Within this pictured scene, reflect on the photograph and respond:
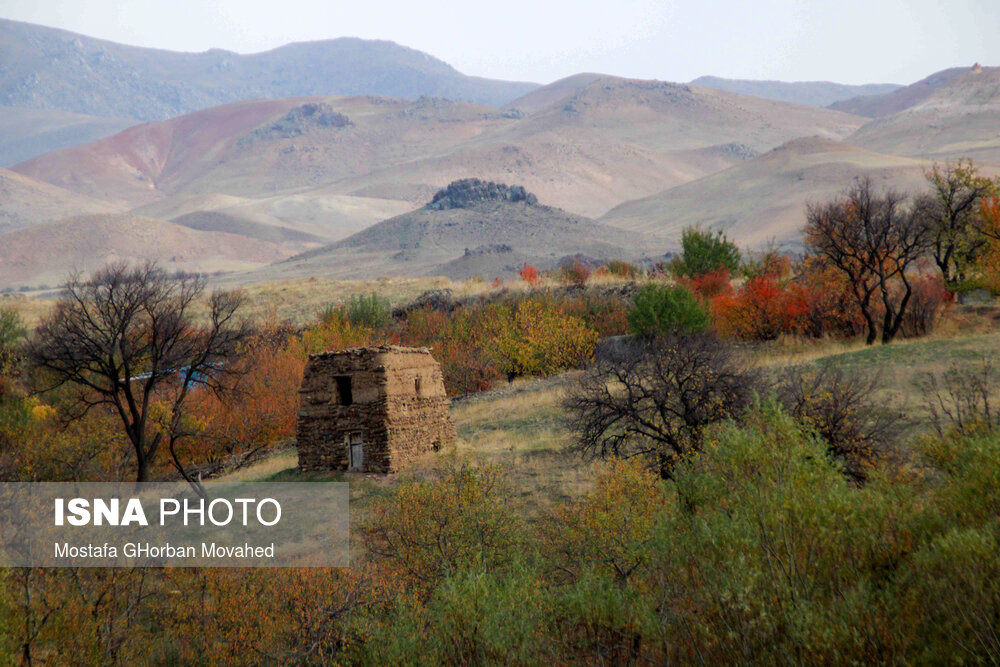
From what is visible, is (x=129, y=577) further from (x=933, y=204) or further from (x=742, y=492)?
(x=933, y=204)

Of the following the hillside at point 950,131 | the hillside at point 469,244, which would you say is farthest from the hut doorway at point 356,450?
the hillside at point 950,131

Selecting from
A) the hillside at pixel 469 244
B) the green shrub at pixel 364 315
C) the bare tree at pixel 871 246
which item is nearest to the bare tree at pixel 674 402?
the bare tree at pixel 871 246

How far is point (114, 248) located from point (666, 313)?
13337cm

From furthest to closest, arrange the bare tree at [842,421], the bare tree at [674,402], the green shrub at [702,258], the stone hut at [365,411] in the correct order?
the green shrub at [702,258], the stone hut at [365,411], the bare tree at [674,402], the bare tree at [842,421]

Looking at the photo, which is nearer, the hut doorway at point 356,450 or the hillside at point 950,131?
the hut doorway at point 356,450

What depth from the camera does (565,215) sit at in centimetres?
12862

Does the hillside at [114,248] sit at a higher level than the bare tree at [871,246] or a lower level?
lower

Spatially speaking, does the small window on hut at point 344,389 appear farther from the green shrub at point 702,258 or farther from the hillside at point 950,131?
the hillside at point 950,131

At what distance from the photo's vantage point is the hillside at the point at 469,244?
10325 centimetres

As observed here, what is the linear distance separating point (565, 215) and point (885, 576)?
121 metres

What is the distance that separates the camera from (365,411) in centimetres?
2345

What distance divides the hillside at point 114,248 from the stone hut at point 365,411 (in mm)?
126121

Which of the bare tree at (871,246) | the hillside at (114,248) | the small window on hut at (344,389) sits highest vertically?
the bare tree at (871,246)

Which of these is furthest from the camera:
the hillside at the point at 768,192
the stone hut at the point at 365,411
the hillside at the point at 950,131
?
the hillside at the point at 950,131
